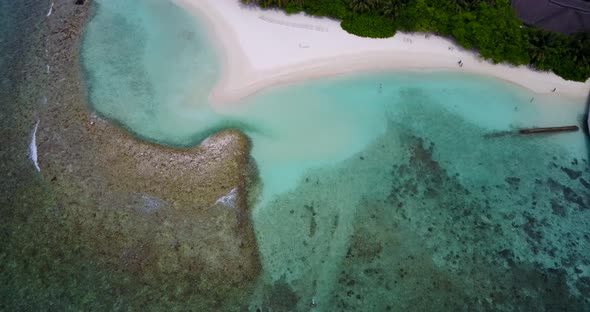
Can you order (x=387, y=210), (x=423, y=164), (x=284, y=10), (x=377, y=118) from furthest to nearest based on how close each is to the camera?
(x=284, y=10) < (x=377, y=118) < (x=423, y=164) < (x=387, y=210)

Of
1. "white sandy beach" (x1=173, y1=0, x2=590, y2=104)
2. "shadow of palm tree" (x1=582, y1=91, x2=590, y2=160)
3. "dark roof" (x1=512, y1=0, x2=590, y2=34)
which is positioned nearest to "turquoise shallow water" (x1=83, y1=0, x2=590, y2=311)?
"shadow of palm tree" (x1=582, y1=91, x2=590, y2=160)

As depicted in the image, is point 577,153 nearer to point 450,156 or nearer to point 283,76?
point 450,156

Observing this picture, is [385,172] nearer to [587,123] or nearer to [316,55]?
[316,55]

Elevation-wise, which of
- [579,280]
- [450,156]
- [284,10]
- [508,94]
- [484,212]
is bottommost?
[579,280]

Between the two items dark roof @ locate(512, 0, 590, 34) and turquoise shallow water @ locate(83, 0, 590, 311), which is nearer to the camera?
turquoise shallow water @ locate(83, 0, 590, 311)

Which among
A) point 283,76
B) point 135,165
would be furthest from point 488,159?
point 135,165

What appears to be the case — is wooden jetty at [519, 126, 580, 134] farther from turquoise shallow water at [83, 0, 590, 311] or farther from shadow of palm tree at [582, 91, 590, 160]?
shadow of palm tree at [582, 91, 590, 160]

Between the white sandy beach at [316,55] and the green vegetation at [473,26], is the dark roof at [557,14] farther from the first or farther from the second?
the white sandy beach at [316,55]
